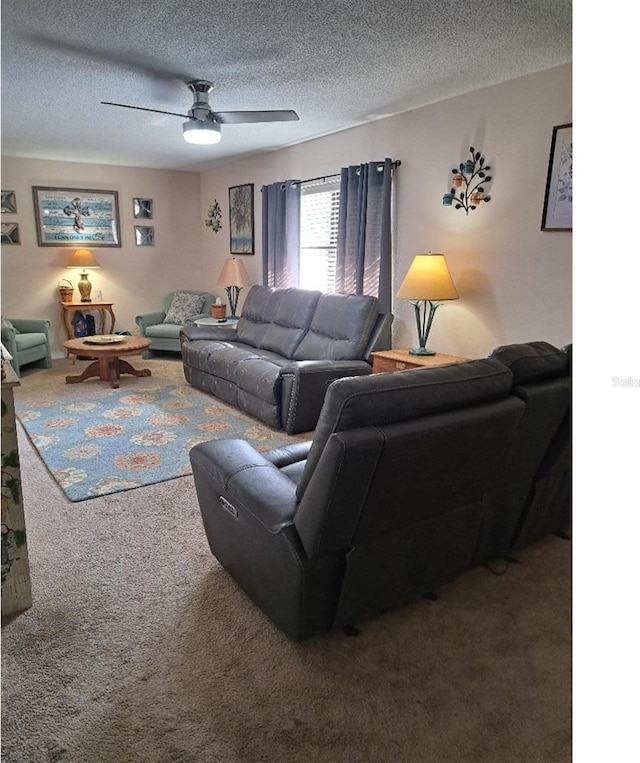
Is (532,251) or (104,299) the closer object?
(532,251)

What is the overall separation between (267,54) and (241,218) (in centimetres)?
352

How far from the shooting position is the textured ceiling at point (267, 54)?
94.9 inches

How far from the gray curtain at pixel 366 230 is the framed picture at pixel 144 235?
→ 332 centimetres

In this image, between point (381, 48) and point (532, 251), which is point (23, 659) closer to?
point (381, 48)

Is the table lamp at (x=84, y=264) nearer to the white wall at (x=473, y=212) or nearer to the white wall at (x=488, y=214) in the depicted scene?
the white wall at (x=473, y=212)

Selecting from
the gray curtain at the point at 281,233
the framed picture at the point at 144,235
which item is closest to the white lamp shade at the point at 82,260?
the framed picture at the point at 144,235

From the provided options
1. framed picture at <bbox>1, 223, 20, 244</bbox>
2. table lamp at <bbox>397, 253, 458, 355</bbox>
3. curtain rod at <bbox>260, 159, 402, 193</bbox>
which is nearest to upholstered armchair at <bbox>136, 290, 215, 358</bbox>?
framed picture at <bbox>1, 223, 20, 244</bbox>

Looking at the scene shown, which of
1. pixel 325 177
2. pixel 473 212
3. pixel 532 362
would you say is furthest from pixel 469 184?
pixel 532 362

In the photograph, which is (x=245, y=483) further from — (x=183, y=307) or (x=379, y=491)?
(x=183, y=307)

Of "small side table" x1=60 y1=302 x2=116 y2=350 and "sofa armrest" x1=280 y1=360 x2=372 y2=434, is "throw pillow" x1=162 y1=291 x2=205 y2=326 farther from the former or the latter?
"sofa armrest" x1=280 y1=360 x2=372 y2=434

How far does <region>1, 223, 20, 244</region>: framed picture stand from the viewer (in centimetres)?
611

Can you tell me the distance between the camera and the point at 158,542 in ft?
8.01
